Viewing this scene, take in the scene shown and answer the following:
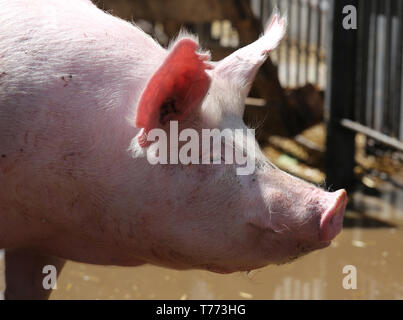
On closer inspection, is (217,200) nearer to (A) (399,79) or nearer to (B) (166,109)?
(B) (166,109)

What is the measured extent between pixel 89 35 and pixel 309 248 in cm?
101

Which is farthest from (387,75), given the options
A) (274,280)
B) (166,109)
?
(166,109)

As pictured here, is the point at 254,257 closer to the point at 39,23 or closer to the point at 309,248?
the point at 309,248

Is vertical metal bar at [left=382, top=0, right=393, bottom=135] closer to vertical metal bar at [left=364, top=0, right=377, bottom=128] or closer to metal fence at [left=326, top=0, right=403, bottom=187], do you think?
metal fence at [left=326, top=0, right=403, bottom=187]

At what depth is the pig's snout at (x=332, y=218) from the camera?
99.6 inches

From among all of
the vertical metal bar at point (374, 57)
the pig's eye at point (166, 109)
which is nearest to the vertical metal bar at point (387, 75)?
the vertical metal bar at point (374, 57)

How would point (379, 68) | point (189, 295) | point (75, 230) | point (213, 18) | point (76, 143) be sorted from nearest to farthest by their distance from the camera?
point (76, 143), point (75, 230), point (189, 295), point (379, 68), point (213, 18)

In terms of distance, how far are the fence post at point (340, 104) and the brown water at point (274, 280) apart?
3.77ft

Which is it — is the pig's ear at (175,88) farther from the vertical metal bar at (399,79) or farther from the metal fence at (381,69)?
the vertical metal bar at (399,79)

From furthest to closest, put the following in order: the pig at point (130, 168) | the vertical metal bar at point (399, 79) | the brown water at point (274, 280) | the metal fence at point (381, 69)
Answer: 1. the metal fence at point (381, 69)
2. the vertical metal bar at point (399, 79)
3. the brown water at point (274, 280)
4. the pig at point (130, 168)

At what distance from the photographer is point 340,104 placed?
5.79 m
